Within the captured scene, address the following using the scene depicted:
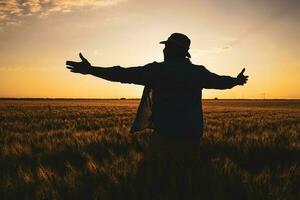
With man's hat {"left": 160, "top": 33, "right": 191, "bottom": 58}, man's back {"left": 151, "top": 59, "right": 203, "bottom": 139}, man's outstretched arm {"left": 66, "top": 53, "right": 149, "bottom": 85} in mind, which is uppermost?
man's hat {"left": 160, "top": 33, "right": 191, "bottom": 58}

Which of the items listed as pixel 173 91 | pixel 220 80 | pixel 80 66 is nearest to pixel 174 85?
pixel 173 91

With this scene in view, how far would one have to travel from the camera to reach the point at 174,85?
457 cm

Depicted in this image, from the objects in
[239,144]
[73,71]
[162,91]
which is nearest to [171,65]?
[162,91]

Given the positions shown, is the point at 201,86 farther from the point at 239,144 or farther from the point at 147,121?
the point at 239,144

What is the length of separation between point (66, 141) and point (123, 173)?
391 centimetres

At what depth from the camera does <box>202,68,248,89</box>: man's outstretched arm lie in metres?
4.73

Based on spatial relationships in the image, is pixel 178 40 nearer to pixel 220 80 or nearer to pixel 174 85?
pixel 174 85

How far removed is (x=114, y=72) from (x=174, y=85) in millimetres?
737

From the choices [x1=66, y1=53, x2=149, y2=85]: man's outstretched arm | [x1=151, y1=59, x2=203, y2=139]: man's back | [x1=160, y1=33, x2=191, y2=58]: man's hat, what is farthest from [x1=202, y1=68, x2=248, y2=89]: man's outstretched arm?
[x1=66, y1=53, x2=149, y2=85]: man's outstretched arm

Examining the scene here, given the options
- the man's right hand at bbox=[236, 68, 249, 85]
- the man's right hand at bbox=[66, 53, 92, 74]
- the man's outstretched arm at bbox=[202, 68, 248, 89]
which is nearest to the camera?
the man's right hand at bbox=[66, 53, 92, 74]

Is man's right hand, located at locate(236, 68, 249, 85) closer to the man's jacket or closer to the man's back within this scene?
the man's jacket

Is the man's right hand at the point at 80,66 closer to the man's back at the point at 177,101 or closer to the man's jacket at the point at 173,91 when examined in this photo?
the man's jacket at the point at 173,91

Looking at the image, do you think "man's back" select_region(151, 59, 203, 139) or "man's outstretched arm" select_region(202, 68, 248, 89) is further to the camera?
"man's outstretched arm" select_region(202, 68, 248, 89)

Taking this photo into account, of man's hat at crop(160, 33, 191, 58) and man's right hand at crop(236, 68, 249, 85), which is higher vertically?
man's hat at crop(160, 33, 191, 58)
